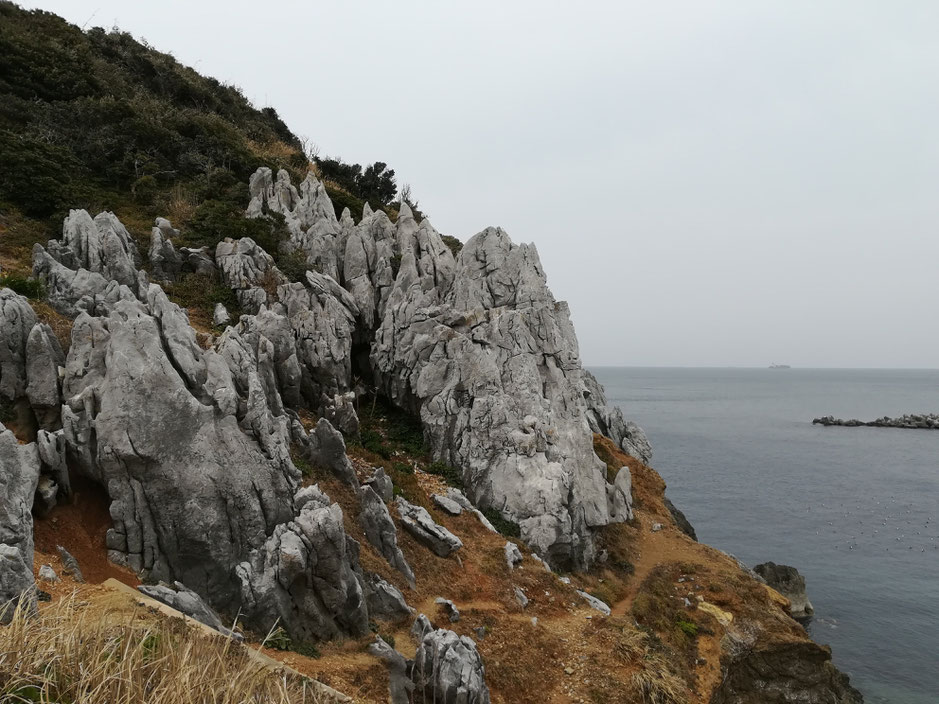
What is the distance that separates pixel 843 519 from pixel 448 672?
4768 centimetres

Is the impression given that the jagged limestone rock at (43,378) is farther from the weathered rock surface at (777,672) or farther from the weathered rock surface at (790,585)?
the weathered rock surface at (790,585)

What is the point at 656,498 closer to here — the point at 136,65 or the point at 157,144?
the point at 157,144

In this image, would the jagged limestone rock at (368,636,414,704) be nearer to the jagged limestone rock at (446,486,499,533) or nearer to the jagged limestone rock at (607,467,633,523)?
the jagged limestone rock at (446,486,499,533)

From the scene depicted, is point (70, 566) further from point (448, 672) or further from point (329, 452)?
point (329, 452)

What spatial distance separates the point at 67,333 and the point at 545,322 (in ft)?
69.1

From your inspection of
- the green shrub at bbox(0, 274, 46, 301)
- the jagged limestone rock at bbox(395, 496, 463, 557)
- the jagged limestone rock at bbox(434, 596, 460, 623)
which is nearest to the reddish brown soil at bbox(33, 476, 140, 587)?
the jagged limestone rock at bbox(434, 596, 460, 623)

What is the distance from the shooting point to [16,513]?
1095cm

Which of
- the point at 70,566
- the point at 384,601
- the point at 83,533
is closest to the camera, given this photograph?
the point at 70,566

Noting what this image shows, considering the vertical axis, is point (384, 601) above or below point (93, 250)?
below

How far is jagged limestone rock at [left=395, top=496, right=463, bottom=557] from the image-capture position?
20.1 metres

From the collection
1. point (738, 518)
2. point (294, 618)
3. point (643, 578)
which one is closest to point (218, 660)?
point (294, 618)

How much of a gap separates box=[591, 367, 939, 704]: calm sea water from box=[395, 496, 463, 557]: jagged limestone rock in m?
20.6

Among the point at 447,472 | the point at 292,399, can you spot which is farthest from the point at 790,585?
the point at 292,399

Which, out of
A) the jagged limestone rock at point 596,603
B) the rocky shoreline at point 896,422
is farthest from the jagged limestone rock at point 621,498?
the rocky shoreline at point 896,422
